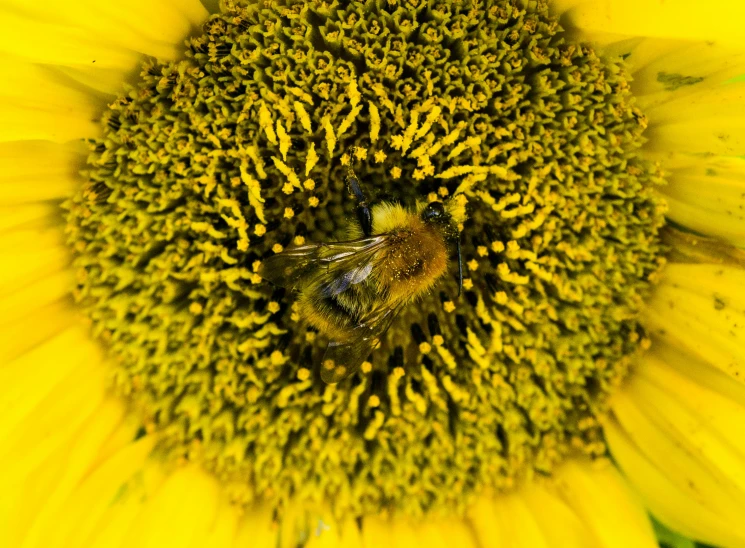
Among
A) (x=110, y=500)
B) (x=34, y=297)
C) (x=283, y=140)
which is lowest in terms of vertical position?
(x=110, y=500)

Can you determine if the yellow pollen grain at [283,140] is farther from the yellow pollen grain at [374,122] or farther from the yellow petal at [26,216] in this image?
the yellow petal at [26,216]

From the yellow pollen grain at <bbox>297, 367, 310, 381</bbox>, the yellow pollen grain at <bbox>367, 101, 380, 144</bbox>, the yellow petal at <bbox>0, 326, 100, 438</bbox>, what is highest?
the yellow pollen grain at <bbox>367, 101, 380, 144</bbox>

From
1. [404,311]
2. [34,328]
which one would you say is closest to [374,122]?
[404,311]

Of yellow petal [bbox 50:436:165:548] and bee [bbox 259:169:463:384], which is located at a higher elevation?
bee [bbox 259:169:463:384]

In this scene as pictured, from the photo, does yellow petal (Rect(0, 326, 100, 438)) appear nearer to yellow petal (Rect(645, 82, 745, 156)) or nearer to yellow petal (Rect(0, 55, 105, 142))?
yellow petal (Rect(0, 55, 105, 142))

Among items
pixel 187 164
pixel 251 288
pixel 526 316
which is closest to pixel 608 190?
pixel 526 316

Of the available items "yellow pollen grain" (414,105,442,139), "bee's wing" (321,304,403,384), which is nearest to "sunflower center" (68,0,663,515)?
"yellow pollen grain" (414,105,442,139)

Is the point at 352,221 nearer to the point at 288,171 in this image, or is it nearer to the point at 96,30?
the point at 288,171
